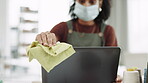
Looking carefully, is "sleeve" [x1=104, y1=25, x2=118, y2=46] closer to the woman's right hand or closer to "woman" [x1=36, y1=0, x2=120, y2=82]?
"woman" [x1=36, y1=0, x2=120, y2=82]

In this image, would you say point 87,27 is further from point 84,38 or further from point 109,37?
point 109,37

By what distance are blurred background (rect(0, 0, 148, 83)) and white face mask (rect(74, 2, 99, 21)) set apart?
52.8 inches

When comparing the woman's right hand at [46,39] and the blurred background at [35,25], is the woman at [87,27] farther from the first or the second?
the blurred background at [35,25]

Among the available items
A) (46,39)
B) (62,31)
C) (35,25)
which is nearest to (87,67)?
(46,39)

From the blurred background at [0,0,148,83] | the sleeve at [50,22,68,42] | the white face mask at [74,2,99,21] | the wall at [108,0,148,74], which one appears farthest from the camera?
the wall at [108,0,148,74]

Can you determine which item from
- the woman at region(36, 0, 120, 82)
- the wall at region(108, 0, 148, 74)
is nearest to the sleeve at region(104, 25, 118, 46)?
the woman at region(36, 0, 120, 82)

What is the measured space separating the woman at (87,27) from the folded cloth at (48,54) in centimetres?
82

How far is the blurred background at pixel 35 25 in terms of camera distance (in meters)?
3.59

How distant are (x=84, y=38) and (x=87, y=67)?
90 centimetres

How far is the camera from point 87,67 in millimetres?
1163

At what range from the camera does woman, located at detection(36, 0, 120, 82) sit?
195 centimetres

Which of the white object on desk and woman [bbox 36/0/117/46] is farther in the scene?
woman [bbox 36/0/117/46]

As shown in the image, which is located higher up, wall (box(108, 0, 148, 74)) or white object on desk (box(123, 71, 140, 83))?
wall (box(108, 0, 148, 74))

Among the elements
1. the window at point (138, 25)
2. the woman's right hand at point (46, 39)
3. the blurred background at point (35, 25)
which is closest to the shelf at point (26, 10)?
the blurred background at point (35, 25)
